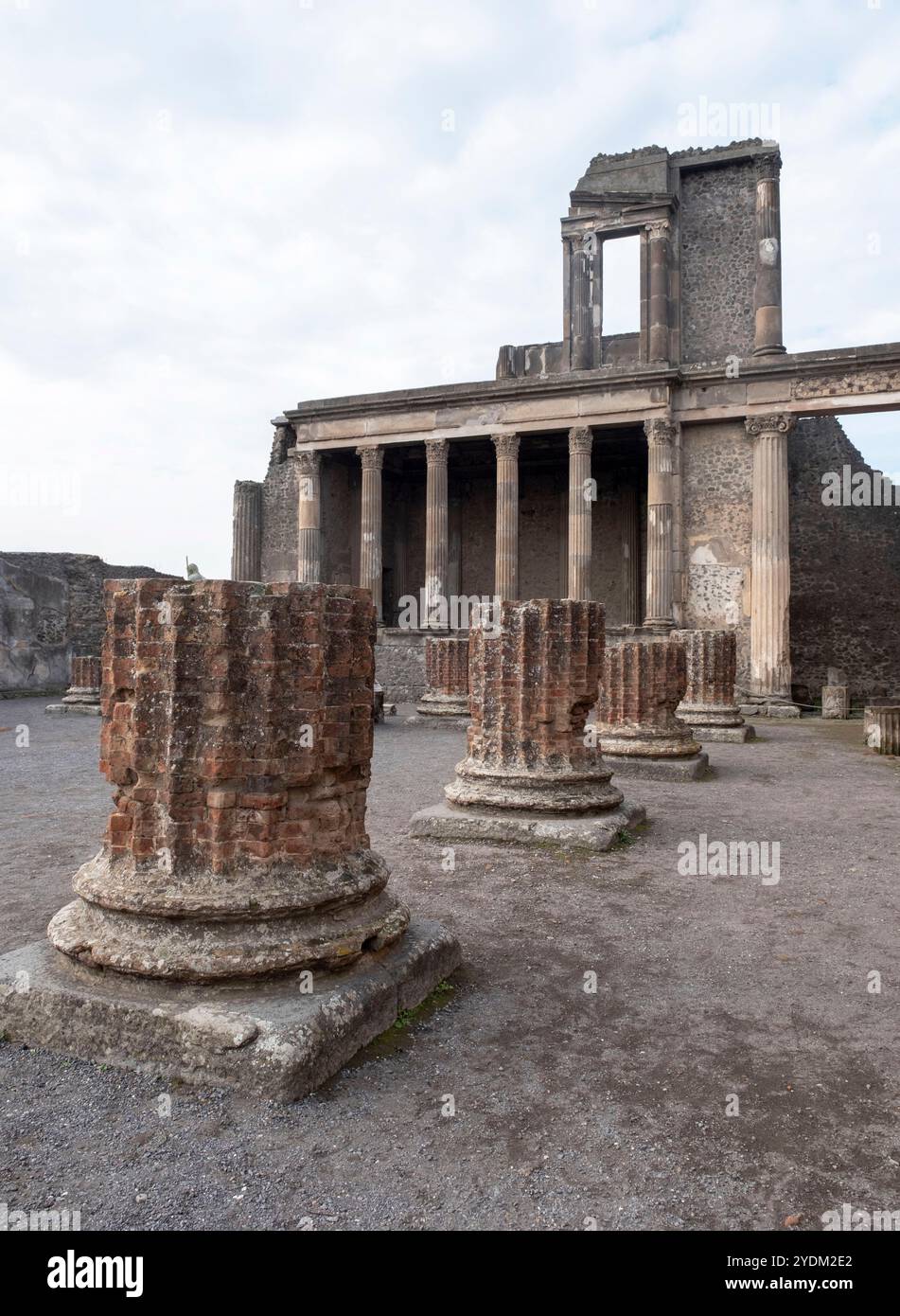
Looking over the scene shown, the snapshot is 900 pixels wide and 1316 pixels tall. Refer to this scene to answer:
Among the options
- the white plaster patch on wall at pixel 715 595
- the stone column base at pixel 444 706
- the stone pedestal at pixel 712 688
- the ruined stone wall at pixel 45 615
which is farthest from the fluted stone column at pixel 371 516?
the stone pedestal at pixel 712 688

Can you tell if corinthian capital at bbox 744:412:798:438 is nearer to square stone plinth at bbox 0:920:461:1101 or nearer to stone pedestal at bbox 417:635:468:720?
stone pedestal at bbox 417:635:468:720

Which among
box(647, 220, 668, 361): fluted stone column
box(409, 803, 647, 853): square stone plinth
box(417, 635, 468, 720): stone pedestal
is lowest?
box(409, 803, 647, 853): square stone plinth

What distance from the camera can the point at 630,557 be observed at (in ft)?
78.4

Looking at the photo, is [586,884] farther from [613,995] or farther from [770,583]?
[770,583]

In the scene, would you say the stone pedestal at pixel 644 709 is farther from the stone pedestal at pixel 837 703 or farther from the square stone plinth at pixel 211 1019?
the stone pedestal at pixel 837 703

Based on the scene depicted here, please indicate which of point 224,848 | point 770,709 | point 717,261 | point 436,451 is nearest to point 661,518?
point 770,709

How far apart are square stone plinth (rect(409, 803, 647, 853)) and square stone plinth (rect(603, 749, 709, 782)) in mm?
2473

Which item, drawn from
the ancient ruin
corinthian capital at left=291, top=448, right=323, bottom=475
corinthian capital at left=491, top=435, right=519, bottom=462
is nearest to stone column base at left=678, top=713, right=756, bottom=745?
the ancient ruin

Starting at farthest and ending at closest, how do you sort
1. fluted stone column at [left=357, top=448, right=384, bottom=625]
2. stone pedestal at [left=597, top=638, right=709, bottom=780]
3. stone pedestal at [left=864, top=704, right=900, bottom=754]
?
fluted stone column at [left=357, top=448, right=384, bottom=625]
stone pedestal at [left=864, top=704, right=900, bottom=754]
stone pedestal at [left=597, top=638, right=709, bottom=780]

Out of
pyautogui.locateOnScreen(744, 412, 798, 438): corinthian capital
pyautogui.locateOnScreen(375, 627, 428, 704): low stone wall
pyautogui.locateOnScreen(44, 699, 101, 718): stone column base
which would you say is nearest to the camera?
pyautogui.locateOnScreen(44, 699, 101, 718): stone column base

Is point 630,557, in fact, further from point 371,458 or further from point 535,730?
point 535,730

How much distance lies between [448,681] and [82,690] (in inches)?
243

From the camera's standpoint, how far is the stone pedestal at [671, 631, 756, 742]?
11.5m

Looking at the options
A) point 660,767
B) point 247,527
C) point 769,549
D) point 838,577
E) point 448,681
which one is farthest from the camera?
point 247,527
